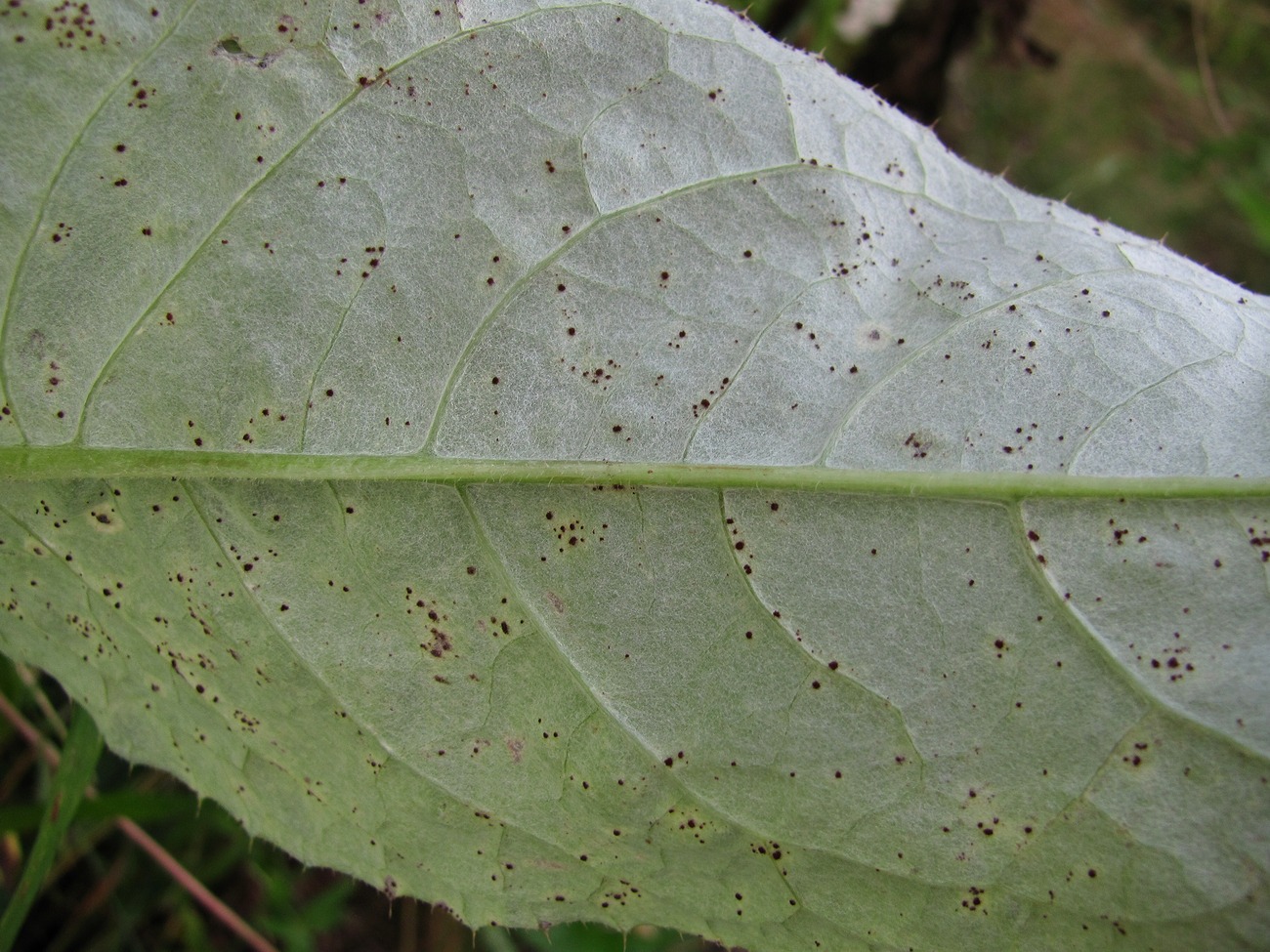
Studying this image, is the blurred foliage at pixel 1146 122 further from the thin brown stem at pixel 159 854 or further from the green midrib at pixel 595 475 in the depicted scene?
the thin brown stem at pixel 159 854

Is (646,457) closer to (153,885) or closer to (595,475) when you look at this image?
(595,475)

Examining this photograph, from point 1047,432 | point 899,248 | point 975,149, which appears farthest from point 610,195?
point 975,149

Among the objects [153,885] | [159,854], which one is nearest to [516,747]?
[159,854]

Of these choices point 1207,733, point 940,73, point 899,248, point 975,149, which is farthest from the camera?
point 975,149

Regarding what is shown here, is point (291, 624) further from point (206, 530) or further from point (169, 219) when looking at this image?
point (169, 219)

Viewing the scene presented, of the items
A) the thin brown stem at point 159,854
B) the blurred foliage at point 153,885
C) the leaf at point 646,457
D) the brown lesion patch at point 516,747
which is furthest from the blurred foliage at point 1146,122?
the thin brown stem at point 159,854

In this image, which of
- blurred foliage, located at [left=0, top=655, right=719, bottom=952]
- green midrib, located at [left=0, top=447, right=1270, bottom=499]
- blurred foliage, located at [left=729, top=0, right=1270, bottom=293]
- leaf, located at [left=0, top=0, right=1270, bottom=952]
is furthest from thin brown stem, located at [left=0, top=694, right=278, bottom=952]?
blurred foliage, located at [left=729, top=0, right=1270, bottom=293]
